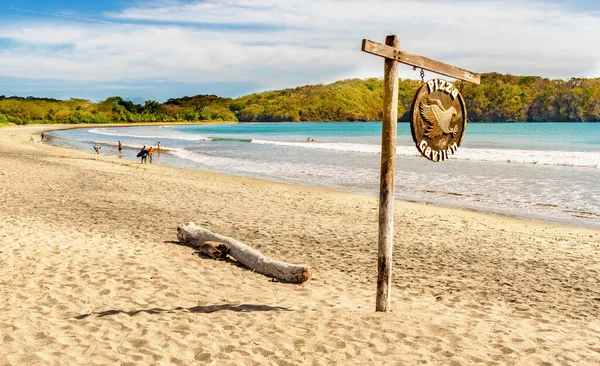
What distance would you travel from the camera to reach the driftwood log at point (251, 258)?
26.4ft

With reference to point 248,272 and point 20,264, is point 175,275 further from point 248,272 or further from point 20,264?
point 20,264

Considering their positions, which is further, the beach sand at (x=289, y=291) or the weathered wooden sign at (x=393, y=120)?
the weathered wooden sign at (x=393, y=120)

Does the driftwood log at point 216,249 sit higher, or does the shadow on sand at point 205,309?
the driftwood log at point 216,249

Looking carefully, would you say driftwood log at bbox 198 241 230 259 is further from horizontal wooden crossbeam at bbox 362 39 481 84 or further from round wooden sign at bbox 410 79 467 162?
horizontal wooden crossbeam at bbox 362 39 481 84

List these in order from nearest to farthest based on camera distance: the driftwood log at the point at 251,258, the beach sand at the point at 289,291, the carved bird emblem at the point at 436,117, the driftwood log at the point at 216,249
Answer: the beach sand at the point at 289,291
the carved bird emblem at the point at 436,117
the driftwood log at the point at 251,258
the driftwood log at the point at 216,249

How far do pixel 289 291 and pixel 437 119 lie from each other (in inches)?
132

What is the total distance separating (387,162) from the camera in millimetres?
6027

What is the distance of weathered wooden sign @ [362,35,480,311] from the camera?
19.2 feet

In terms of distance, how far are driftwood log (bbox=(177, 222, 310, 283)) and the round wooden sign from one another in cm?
297

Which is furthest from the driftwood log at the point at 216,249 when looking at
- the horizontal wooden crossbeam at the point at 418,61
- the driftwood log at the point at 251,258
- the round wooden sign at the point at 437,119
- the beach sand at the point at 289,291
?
the horizontal wooden crossbeam at the point at 418,61

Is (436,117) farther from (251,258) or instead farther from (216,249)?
(216,249)

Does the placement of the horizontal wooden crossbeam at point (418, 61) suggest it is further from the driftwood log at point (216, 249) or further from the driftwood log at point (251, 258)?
the driftwood log at point (216, 249)

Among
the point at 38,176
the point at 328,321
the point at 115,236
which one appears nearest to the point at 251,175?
the point at 38,176

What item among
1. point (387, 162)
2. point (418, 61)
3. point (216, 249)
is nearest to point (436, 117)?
point (418, 61)
